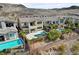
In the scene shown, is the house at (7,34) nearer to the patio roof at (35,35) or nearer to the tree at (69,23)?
the patio roof at (35,35)

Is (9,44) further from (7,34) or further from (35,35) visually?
(35,35)

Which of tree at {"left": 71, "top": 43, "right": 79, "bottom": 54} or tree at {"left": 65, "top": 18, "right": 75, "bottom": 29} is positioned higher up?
tree at {"left": 65, "top": 18, "right": 75, "bottom": 29}

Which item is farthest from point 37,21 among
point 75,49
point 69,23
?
point 75,49

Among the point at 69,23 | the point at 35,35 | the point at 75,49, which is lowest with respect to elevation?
the point at 75,49

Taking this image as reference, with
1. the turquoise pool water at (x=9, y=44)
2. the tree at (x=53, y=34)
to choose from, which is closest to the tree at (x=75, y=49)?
the tree at (x=53, y=34)

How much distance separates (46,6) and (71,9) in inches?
9.9

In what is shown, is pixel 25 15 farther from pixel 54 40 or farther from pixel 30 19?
pixel 54 40

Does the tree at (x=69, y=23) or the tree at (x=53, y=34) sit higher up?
the tree at (x=69, y=23)

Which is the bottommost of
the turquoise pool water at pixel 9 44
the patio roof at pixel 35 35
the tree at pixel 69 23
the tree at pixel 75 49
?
the tree at pixel 75 49

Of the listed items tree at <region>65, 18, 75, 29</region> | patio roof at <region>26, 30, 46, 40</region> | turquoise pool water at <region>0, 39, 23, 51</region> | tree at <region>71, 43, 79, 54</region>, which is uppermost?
tree at <region>65, 18, 75, 29</region>

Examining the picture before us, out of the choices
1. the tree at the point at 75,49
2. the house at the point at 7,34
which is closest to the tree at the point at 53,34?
the tree at the point at 75,49

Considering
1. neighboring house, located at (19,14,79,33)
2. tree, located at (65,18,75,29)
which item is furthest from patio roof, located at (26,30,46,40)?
tree, located at (65,18,75,29)

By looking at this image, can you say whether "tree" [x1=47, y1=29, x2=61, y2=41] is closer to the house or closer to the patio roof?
the patio roof

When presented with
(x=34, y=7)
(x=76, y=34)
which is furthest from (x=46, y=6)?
(x=76, y=34)
